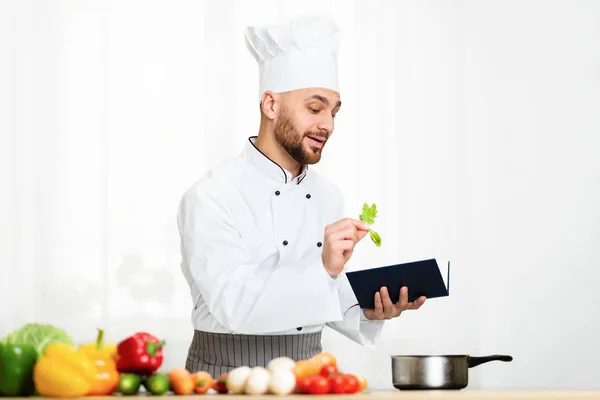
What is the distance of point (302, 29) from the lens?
2.99 metres

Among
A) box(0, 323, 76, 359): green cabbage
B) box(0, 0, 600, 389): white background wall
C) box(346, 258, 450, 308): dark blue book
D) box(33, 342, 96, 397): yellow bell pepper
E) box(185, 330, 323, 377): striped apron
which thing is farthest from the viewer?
box(0, 0, 600, 389): white background wall

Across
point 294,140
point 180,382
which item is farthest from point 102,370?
point 294,140

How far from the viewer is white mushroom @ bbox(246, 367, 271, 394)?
70.3 inches

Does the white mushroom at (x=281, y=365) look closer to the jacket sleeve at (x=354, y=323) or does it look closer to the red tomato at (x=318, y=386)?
the red tomato at (x=318, y=386)

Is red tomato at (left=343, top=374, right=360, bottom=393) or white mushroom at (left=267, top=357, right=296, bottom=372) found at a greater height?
white mushroom at (left=267, top=357, right=296, bottom=372)

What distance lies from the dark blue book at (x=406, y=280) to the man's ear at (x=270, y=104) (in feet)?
2.22

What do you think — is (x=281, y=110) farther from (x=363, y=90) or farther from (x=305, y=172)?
(x=363, y=90)

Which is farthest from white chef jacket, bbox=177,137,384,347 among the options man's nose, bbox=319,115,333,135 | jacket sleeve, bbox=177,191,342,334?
man's nose, bbox=319,115,333,135

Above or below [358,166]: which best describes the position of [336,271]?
below

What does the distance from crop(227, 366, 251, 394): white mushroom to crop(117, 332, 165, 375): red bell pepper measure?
6.1 inches

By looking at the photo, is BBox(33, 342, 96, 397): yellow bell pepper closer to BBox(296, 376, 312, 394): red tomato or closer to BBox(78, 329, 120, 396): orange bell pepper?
BBox(78, 329, 120, 396): orange bell pepper

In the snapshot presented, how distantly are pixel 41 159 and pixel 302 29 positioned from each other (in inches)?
82.6

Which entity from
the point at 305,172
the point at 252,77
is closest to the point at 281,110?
the point at 305,172

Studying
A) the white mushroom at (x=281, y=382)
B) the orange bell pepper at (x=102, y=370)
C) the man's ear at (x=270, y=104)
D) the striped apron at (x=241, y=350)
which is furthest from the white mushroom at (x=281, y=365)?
the man's ear at (x=270, y=104)
